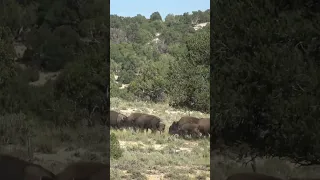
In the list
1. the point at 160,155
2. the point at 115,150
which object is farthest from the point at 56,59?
the point at 160,155

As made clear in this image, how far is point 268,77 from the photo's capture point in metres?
3.87

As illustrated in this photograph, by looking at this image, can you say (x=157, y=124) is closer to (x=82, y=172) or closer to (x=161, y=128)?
(x=161, y=128)

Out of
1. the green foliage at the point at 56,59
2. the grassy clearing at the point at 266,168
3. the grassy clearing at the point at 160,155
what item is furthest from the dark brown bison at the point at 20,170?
the grassy clearing at the point at 160,155

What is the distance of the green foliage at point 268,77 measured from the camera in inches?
139

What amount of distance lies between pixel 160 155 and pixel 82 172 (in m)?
3.15

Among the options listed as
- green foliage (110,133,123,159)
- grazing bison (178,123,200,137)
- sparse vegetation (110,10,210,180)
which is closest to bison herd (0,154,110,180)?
green foliage (110,133,123,159)

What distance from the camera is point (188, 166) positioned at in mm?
6480

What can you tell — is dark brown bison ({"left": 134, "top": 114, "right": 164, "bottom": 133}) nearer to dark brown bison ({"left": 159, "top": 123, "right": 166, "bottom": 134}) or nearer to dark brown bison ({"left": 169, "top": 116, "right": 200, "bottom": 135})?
dark brown bison ({"left": 159, "top": 123, "right": 166, "bottom": 134})

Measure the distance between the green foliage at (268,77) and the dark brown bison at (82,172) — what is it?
4.25ft

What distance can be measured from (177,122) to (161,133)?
1.18ft

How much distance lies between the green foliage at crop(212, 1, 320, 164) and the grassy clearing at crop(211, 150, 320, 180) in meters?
0.14

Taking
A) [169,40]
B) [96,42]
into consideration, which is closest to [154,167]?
[96,42]

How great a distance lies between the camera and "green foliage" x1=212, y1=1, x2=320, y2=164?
11.6 ft

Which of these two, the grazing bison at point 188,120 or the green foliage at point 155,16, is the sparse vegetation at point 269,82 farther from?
the green foliage at point 155,16
